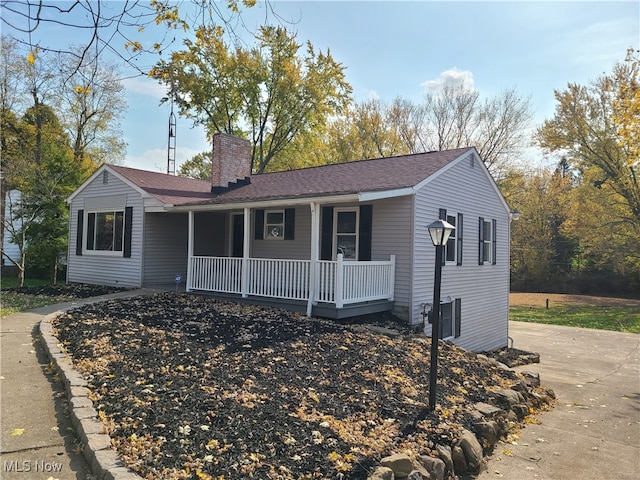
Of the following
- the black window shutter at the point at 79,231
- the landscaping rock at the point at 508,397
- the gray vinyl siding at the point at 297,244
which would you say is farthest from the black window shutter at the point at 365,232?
the black window shutter at the point at 79,231

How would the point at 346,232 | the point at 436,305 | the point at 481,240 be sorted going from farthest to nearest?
the point at 481,240 → the point at 346,232 → the point at 436,305

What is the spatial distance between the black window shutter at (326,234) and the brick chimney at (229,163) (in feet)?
15.9

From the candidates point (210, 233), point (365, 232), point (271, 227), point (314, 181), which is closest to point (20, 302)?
point (210, 233)

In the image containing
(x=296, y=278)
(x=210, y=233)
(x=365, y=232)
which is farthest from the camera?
(x=210, y=233)

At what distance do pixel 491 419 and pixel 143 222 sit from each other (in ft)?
36.7

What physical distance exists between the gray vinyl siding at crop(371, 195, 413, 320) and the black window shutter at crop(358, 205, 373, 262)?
9 cm

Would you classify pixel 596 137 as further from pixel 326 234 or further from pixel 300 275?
pixel 300 275

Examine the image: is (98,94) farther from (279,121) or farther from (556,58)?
(556,58)

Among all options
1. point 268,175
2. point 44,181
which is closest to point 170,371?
point 268,175

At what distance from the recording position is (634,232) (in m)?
25.7

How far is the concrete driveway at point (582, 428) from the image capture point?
4.67 meters

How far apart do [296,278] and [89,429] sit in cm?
597

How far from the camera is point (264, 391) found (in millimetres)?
4867

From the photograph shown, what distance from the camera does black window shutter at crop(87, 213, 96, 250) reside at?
1474 centimetres
